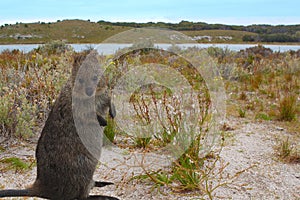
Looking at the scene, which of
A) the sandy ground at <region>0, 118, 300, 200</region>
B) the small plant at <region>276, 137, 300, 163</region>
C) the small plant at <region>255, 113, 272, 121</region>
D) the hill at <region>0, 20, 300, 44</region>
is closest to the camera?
the sandy ground at <region>0, 118, 300, 200</region>

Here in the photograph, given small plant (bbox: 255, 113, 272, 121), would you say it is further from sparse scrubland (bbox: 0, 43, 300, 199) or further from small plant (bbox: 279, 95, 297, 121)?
small plant (bbox: 279, 95, 297, 121)

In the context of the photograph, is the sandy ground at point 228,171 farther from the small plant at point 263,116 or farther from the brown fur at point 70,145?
the small plant at point 263,116

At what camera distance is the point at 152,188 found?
3320 millimetres

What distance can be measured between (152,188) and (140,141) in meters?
0.92

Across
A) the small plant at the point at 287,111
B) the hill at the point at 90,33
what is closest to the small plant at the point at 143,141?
the small plant at the point at 287,111

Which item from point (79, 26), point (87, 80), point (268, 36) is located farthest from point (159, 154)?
point (79, 26)

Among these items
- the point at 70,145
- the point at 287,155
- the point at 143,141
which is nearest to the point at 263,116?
the point at 287,155

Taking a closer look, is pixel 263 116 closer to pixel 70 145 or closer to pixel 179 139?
pixel 179 139

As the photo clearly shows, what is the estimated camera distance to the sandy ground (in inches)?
130

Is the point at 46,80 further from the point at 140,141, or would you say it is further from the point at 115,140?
the point at 140,141

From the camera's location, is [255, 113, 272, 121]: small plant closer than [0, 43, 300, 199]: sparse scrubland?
No

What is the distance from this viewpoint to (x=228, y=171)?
3.78 metres

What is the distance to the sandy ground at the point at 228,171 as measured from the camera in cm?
330

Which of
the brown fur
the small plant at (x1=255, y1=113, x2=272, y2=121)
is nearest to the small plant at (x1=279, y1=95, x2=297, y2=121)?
the small plant at (x1=255, y1=113, x2=272, y2=121)
